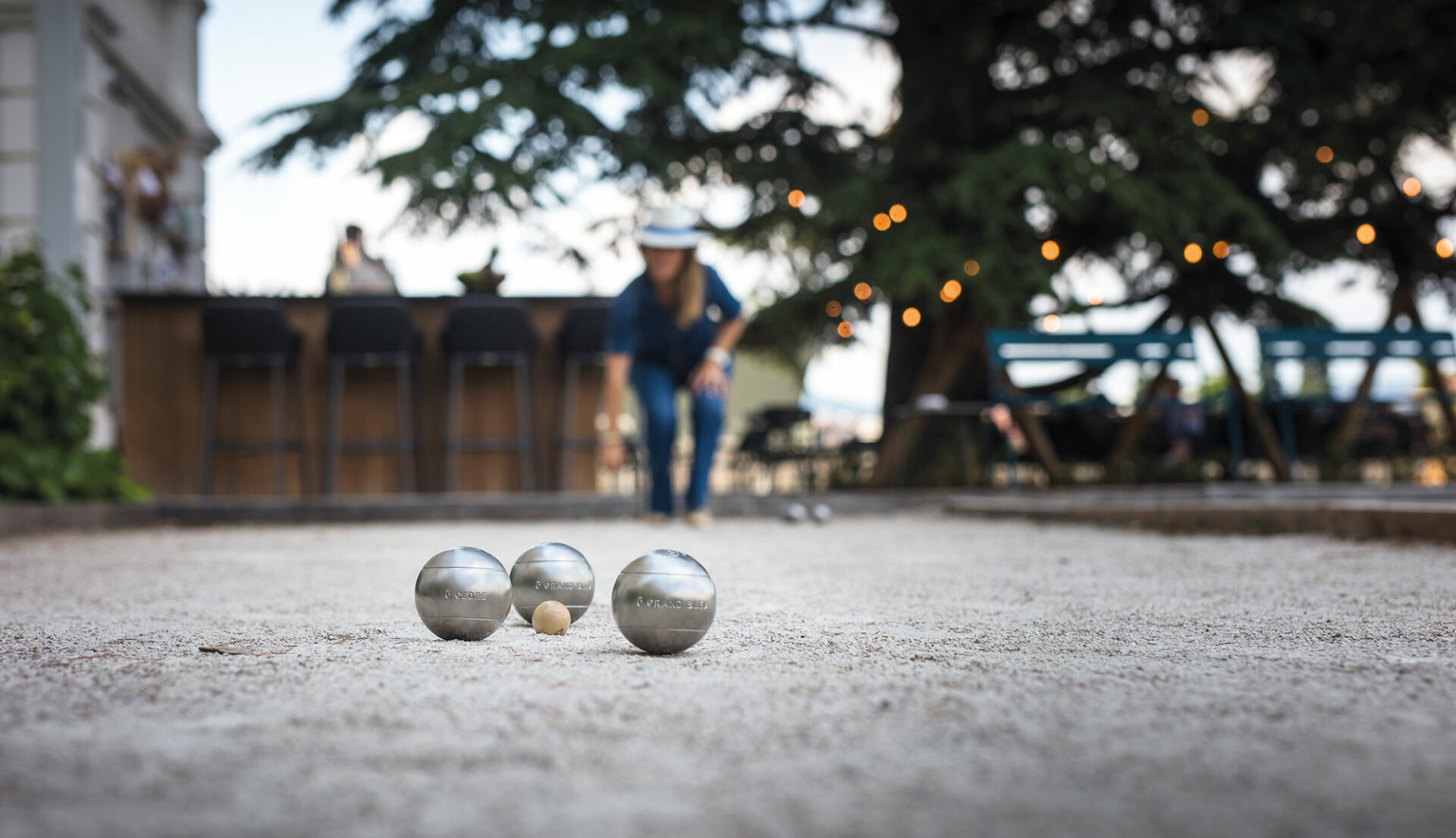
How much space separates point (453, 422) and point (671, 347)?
2.74 m

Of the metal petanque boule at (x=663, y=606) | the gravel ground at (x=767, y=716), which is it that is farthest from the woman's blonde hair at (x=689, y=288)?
the metal petanque boule at (x=663, y=606)

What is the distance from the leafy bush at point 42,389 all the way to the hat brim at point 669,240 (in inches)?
132

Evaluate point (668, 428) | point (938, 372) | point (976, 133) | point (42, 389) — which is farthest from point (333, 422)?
point (976, 133)

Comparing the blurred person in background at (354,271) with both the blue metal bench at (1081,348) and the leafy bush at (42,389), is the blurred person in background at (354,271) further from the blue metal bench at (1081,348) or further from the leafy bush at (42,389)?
the blue metal bench at (1081,348)

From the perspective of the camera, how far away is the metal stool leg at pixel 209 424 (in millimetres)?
8477

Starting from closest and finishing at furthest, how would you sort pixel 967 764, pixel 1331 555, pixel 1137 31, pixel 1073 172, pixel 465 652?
pixel 967 764, pixel 465 652, pixel 1331 555, pixel 1073 172, pixel 1137 31

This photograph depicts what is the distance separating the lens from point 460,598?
7.89 feet

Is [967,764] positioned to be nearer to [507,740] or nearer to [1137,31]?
[507,740]

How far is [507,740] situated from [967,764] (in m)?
0.56

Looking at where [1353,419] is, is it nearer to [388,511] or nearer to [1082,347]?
[1082,347]

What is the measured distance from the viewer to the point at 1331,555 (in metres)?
4.25

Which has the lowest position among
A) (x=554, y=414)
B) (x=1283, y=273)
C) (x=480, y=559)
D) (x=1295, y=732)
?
(x=1295, y=732)

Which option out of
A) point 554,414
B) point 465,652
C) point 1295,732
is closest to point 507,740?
point 465,652

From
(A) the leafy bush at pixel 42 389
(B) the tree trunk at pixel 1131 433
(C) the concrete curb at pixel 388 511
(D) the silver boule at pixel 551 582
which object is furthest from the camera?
(B) the tree trunk at pixel 1131 433
